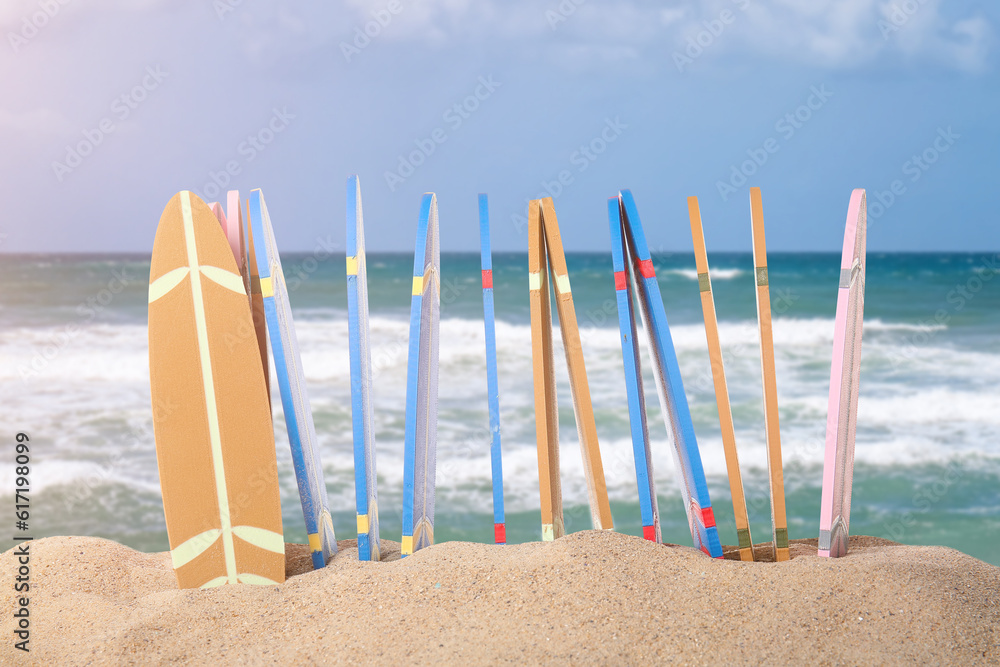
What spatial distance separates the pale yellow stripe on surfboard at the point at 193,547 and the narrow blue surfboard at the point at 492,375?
3.92 feet

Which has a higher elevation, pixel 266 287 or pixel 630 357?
pixel 266 287

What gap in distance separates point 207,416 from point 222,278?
599 millimetres

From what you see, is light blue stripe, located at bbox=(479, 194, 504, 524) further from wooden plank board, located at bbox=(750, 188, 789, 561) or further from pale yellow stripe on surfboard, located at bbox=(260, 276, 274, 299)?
wooden plank board, located at bbox=(750, 188, 789, 561)

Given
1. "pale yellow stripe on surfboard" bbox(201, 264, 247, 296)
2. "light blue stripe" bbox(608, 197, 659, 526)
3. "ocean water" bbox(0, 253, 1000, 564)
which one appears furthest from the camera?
"ocean water" bbox(0, 253, 1000, 564)

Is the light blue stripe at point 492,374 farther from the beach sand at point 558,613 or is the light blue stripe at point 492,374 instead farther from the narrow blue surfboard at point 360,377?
the narrow blue surfboard at point 360,377

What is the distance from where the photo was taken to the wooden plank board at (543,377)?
10.2 feet

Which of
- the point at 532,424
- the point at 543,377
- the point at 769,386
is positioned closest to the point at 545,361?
the point at 543,377

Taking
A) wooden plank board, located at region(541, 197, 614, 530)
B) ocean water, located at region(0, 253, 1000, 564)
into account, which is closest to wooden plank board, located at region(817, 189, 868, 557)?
wooden plank board, located at region(541, 197, 614, 530)

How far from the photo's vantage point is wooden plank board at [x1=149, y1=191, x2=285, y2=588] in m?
3.05

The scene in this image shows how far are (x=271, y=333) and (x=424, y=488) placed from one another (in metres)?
0.96

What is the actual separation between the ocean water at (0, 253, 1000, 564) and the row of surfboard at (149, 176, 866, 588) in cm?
213

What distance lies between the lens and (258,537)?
3.06 meters

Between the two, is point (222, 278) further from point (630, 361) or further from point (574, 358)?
point (630, 361)

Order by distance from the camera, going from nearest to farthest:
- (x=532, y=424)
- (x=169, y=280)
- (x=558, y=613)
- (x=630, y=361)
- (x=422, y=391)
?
1. (x=558, y=613)
2. (x=630, y=361)
3. (x=169, y=280)
4. (x=422, y=391)
5. (x=532, y=424)
